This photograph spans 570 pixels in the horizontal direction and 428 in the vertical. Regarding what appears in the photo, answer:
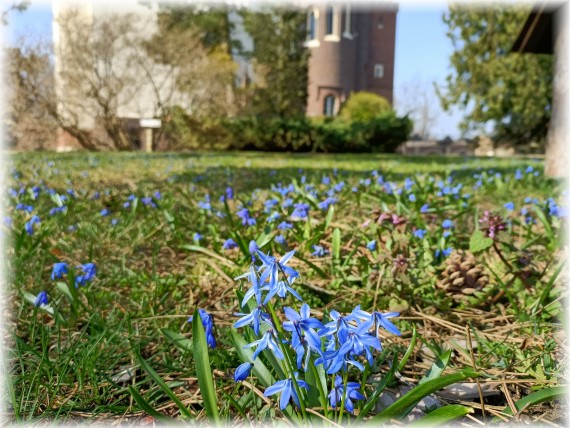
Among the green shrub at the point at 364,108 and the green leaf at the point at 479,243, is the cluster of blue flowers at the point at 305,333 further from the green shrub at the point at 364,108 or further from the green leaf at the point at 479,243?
the green shrub at the point at 364,108

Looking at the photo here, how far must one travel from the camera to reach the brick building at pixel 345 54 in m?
33.2

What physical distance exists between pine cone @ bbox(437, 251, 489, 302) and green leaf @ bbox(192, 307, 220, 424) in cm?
124

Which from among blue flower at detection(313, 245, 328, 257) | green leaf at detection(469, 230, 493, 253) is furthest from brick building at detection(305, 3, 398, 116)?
green leaf at detection(469, 230, 493, 253)

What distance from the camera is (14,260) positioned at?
2604 mm

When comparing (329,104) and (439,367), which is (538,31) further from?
(329,104)

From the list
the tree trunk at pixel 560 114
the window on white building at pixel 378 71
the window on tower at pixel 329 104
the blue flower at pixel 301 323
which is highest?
the window on white building at pixel 378 71

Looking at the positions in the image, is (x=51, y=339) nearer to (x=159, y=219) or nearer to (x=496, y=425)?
(x=496, y=425)

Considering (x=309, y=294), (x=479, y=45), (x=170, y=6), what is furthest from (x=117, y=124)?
(x=309, y=294)

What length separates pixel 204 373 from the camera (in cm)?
116

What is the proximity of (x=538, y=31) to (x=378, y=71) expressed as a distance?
97.8ft

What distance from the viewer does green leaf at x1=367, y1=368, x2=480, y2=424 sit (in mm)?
1065

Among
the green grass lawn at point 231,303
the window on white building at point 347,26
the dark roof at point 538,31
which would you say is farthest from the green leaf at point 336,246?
the window on white building at point 347,26

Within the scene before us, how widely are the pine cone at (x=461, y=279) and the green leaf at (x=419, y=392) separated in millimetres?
1047

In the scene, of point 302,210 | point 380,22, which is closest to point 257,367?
point 302,210
